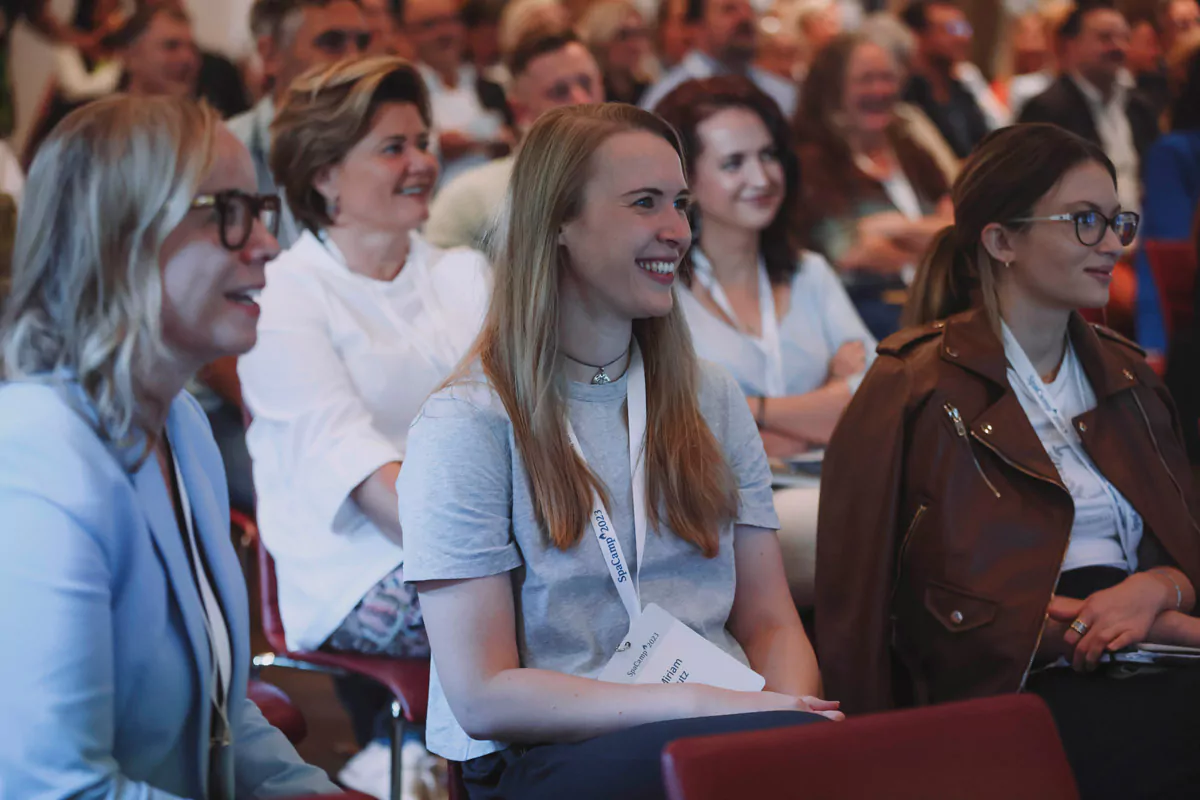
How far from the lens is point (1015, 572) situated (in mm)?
2148

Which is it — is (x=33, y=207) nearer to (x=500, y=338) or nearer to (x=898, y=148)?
(x=500, y=338)

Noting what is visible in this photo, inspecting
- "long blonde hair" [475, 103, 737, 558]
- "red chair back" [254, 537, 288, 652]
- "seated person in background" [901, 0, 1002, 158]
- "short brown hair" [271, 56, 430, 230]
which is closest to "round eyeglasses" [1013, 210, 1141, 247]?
"long blonde hair" [475, 103, 737, 558]

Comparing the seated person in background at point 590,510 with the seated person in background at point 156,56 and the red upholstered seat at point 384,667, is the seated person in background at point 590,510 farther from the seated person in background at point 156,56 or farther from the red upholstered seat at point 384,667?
the seated person in background at point 156,56

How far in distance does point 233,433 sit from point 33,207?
1.97 m

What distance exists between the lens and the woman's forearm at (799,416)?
A: 9.84 ft

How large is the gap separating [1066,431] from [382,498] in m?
1.26

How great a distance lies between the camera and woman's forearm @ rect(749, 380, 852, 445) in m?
3.00

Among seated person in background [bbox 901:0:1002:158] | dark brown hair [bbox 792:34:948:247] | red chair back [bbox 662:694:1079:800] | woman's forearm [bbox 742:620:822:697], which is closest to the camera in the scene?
red chair back [bbox 662:694:1079:800]

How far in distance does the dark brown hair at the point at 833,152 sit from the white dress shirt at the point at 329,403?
1593 mm

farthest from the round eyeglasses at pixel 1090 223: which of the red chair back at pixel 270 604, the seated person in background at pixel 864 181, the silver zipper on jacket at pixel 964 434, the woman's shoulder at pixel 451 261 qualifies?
the red chair back at pixel 270 604

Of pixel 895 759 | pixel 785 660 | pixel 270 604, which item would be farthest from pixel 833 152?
A: pixel 895 759

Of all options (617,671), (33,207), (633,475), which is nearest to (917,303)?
(633,475)

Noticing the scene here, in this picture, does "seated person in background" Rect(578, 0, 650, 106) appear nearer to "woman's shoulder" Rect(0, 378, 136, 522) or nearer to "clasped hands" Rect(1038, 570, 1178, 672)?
"clasped hands" Rect(1038, 570, 1178, 672)

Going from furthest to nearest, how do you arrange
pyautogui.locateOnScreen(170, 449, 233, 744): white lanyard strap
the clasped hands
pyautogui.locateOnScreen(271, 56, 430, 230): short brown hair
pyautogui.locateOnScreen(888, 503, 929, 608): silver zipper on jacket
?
pyautogui.locateOnScreen(271, 56, 430, 230): short brown hair
pyautogui.locateOnScreen(888, 503, 929, 608): silver zipper on jacket
the clasped hands
pyautogui.locateOnScreen(170, 449, 233, 744): white lanyard strap
